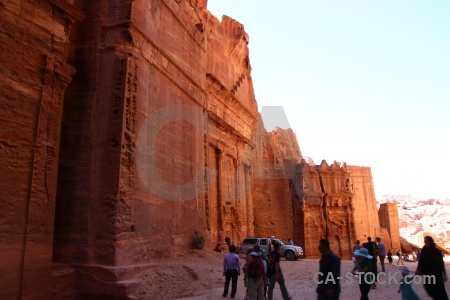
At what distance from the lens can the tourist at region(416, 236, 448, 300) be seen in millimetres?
5598

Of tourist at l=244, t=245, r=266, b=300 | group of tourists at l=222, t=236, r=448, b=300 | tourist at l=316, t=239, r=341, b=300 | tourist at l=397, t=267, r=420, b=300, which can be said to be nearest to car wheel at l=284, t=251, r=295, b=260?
group of tourists at l=222, t=236, r=448, b=300

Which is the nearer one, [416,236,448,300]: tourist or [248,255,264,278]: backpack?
[416,236,448,300]: tourist

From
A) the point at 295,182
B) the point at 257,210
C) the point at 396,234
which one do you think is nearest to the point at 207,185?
the point at 257,210

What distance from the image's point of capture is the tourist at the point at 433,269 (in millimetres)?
5598

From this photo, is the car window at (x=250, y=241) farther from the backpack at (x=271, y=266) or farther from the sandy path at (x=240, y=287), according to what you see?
the backpack at (x=271, y=266)

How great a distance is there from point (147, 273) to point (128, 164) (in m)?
2.81

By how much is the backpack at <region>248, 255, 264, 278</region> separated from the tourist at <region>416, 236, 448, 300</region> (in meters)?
2.77

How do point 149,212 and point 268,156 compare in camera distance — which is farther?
point 268,156

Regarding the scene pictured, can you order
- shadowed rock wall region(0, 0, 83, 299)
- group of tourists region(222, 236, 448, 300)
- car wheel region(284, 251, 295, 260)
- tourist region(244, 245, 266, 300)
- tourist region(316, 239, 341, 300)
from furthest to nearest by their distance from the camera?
car wheel region(284, 251, 295, 260)
shadowed rock wall region(0, 0, 83, 299)
tourist region(244, 245, 266, 300)
group of tourists region(222, 236, 448, 300)
tourist region(316, 239, 341, 300)

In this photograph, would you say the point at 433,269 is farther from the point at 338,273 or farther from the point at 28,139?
the point at 28,139

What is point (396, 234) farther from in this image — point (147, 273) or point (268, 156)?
point (147, 273)

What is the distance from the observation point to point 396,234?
37719 millimetres

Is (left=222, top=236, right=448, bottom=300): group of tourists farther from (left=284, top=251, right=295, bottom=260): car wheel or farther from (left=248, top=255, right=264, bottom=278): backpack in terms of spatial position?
(left=284, top=251, right=295, bottom=260): car wheel

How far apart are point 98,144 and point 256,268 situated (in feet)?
16.8
